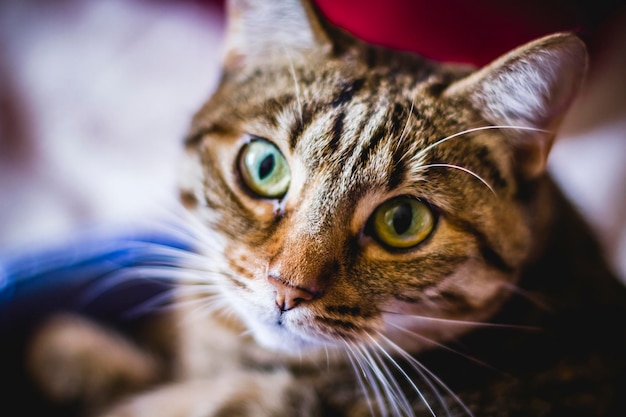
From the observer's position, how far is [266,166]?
63 cm

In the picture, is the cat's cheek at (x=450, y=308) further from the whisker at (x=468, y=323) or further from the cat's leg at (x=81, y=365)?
the cat's leg at (x=81, y=365)

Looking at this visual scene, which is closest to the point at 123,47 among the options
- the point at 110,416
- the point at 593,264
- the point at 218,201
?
the point at 218,201

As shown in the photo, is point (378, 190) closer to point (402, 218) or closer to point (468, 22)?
point (402, 218)

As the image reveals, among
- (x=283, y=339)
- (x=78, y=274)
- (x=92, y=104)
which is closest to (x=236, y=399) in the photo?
(x=283, y=339)

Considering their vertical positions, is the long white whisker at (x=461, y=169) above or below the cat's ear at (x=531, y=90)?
below

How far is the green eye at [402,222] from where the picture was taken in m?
0.57

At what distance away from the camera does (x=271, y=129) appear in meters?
0.63

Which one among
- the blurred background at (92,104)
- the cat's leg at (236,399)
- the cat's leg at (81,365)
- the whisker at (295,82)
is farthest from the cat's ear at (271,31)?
the cat's leg at (81,365)

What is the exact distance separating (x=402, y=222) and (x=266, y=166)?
19cm

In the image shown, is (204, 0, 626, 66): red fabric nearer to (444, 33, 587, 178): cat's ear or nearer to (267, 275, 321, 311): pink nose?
(444, 33, 587, 178): cat's ear

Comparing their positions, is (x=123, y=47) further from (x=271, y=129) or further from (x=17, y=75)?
(x=271, y=129)

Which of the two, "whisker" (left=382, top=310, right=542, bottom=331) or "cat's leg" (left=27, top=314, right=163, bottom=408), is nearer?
"whisker" (left=382, top=310, right=542, bottom=331)

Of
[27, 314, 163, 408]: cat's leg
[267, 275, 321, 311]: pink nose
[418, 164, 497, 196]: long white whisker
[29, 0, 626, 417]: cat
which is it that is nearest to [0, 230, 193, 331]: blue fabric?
[27, 314, 163, 408]: cat's leg

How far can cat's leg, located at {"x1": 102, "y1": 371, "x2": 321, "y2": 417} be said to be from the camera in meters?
0.63
